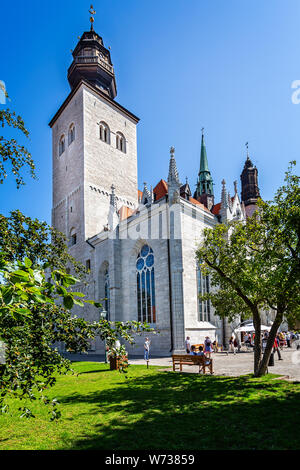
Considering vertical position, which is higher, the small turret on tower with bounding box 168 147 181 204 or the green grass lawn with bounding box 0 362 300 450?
the small turret on tower with bounding box 168 147 181 204

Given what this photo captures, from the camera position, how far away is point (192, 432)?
568 centimetres

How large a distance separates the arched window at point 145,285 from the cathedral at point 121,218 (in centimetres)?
8

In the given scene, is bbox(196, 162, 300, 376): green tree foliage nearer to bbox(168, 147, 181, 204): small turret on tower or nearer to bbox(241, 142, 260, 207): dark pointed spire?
bbox(168, 147, 181, 204): small turret on tower

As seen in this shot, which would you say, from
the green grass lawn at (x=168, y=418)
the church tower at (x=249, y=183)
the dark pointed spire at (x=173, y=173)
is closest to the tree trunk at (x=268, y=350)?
the green grass lawn at (x=168, y=418)

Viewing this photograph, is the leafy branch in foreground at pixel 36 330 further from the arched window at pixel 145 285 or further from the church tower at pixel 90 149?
the church tower at pixel 90 149

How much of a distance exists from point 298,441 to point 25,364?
4.74 m

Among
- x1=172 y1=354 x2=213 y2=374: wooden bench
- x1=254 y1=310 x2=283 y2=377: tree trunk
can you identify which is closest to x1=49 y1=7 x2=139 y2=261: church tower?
x1=172 y1=354 x2=213 y2=374: wooden bench

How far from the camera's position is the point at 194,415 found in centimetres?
677

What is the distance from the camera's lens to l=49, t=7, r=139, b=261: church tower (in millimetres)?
34156

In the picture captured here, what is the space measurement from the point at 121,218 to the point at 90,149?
29.7ft

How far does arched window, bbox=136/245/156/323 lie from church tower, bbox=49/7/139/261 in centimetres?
902

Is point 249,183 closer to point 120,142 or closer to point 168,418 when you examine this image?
point 120,142
